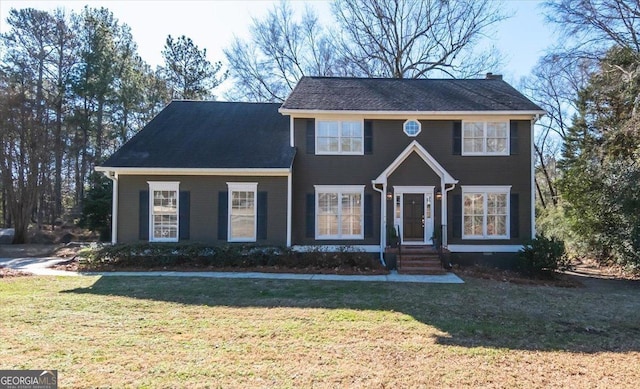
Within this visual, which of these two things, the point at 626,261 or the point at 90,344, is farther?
the point at 626,261

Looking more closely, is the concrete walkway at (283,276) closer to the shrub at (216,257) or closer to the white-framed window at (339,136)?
the shrub at (216,257)

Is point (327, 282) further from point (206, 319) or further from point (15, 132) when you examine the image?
point (15, 132)

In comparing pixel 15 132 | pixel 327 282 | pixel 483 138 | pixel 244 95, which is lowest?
pixel 327 282

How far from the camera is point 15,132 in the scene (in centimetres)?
2214

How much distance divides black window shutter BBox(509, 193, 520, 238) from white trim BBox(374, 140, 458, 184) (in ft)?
7.62

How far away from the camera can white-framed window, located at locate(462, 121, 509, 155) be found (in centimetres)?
1409

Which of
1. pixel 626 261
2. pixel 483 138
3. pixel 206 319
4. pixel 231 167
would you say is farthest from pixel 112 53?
pixel 626 261

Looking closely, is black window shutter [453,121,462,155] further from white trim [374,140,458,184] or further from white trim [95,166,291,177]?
white trim [95,166,291,177]

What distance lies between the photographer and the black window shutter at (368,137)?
1416 cm

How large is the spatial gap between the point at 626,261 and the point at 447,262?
207 inches

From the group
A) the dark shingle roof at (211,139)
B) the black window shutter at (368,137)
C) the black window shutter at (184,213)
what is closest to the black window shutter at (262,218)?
the dark shingle roof at (211,139)

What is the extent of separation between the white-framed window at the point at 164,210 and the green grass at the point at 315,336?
439 centimetres

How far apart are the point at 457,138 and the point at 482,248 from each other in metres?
3.90

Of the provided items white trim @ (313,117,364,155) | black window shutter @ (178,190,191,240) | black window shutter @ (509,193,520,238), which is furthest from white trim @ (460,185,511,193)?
black window shutter @ (178,190,191,240)
